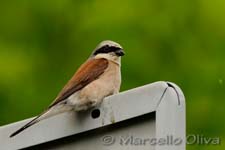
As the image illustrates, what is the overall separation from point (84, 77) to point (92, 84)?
59 mm

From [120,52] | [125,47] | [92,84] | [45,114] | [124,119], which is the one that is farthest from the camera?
[125,47]

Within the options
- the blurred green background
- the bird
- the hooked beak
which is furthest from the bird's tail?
the blurred green background

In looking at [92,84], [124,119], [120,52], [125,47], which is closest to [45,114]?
[92,84]

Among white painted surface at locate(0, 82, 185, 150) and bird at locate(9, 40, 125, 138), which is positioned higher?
bird at locate(9, 40, 125, 138)

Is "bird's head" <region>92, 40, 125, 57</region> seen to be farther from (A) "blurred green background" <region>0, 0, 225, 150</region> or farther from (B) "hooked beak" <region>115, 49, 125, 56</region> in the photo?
(A) "blurred green background" <region>0, 0, 225, 150</region>

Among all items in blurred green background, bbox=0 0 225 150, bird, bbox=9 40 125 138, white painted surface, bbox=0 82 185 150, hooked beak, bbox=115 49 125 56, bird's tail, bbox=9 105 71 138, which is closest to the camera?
white painted surface, bbox=0 82 185 150

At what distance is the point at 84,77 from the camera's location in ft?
11.9

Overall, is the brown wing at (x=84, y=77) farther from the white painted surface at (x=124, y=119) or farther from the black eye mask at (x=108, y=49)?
the white painted surface at (x=124, y=119)

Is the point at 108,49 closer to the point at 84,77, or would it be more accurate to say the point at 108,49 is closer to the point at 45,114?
the point at 84,77

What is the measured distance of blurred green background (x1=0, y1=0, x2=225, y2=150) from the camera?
17.9 ft

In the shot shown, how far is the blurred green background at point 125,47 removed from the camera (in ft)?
17.9

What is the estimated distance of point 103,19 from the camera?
589 cm

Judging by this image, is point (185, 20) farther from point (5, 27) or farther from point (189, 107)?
point (5, 27)

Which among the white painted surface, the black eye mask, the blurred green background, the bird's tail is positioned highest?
the blurred green background
